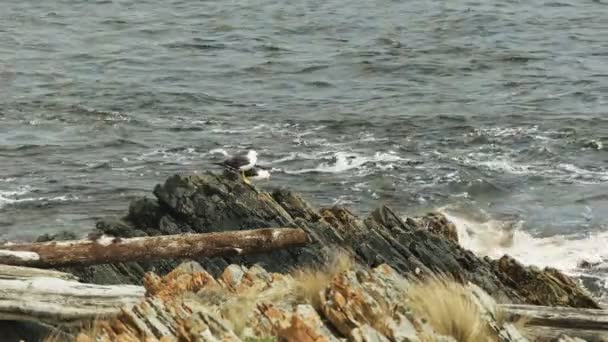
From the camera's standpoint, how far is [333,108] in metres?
29.9

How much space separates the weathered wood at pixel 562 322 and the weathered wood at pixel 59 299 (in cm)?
358

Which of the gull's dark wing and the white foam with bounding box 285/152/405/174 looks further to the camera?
the white foam with bounding box 285/152/405/174

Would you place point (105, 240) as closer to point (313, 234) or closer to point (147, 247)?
point (147, 247)

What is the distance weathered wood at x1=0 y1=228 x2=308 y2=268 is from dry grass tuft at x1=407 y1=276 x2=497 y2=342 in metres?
4.84

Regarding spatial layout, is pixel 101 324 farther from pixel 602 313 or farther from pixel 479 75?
Answer: pixel 479 75

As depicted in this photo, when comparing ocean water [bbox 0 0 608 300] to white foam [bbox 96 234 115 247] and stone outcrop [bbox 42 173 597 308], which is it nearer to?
stone outcrop [bbox 42 173 597 308]

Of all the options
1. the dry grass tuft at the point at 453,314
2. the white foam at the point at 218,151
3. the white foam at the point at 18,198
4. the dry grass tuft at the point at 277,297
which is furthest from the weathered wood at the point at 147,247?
the white foam at the point at 218,151

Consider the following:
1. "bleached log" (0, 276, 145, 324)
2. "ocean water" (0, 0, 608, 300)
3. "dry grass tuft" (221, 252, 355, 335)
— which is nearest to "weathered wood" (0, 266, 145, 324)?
"bleached log" (0, 276, 145, 324)

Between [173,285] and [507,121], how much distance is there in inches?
759

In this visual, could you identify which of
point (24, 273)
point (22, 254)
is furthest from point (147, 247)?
point (24, 273)

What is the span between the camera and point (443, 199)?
23094mm

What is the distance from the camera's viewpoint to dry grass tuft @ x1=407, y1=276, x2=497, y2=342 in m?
9.02

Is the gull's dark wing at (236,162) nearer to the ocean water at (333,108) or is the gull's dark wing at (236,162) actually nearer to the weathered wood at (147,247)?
the weathered wood at (147,247)

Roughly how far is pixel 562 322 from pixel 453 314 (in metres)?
1.65
